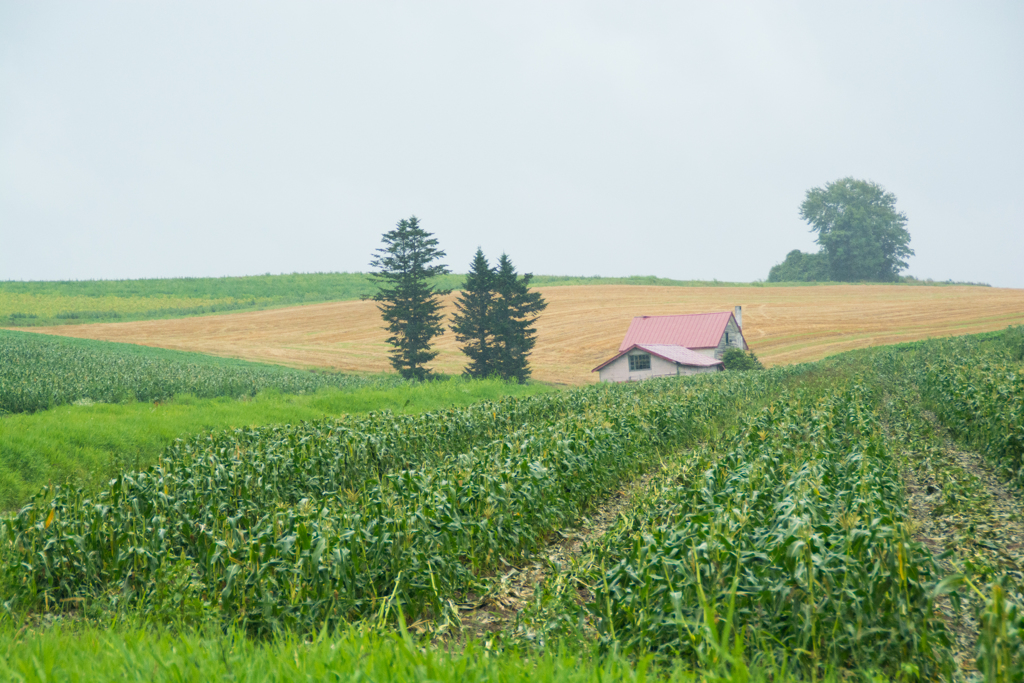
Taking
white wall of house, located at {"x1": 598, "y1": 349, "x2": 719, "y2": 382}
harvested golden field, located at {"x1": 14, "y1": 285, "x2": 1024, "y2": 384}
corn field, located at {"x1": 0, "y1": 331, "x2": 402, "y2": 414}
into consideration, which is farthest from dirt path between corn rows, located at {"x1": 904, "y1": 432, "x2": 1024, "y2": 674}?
harvested golden field, located at {"x1": 14, "y1": 285, "x2": 1024, "y2": 384}

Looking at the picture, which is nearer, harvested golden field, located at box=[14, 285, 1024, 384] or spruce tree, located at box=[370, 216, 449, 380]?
spruce tree, located at box=[370, 216, 449, 380]

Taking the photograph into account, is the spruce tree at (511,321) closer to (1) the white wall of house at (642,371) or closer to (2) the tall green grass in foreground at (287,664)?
(1) the white wall of house at (642,371)

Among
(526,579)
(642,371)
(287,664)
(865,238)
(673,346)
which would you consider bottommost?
(642,371)

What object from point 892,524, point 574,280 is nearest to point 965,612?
point 892,524

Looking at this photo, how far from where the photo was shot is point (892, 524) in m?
4.61

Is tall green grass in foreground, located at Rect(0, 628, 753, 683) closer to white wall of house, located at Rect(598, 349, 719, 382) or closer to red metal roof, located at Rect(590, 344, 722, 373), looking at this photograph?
white wall of house, located at Rect(598, 349, 719, 382)

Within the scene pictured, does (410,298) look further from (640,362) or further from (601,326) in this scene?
(601,326)

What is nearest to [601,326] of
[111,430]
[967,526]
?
[111,430]

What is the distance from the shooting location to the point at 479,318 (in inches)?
1656

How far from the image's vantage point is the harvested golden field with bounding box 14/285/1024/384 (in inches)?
1996

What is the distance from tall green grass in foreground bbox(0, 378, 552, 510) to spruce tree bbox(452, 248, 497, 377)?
1926cm

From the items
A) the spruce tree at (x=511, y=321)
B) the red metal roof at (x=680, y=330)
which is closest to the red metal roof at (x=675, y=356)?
the red metal roof at (x=680, y=330)

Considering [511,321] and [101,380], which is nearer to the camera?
[101,380]

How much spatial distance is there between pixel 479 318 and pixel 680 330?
64.7ft
